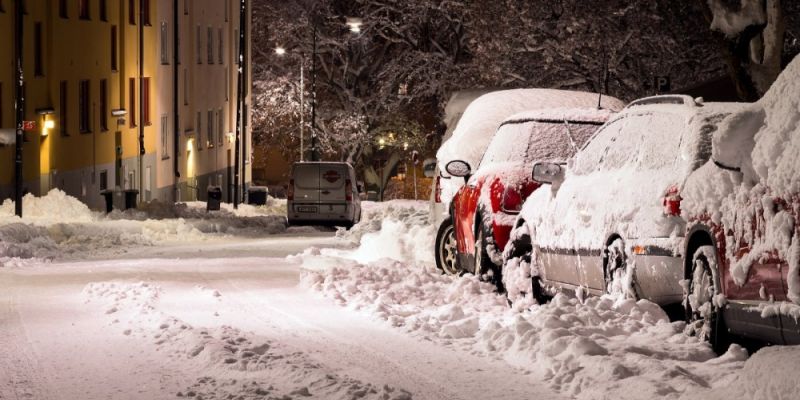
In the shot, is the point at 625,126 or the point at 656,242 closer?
the point at 656,242

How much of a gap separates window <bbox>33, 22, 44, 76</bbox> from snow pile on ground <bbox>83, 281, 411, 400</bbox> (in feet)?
88.0

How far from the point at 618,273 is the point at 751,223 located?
2.66 meters

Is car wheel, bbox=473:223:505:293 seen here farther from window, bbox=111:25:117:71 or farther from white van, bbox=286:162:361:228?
window, bbox=111:25:117:71

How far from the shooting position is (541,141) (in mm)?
16125

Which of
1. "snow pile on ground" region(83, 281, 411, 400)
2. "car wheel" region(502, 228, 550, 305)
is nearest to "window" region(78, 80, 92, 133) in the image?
"snow pile on ground" region(83, 281, 411, 400)

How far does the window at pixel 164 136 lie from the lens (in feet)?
181

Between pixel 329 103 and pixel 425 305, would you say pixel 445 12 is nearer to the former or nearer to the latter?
pixel 329 103

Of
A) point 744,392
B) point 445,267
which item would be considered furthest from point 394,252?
point 744,392

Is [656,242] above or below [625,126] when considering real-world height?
below

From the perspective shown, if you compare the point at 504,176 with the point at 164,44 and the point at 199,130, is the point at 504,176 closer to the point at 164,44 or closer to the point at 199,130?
→ the point at 164,44

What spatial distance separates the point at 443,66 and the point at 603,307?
4535 centimetres

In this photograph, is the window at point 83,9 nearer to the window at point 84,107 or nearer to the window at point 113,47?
Answer: the window at point 84,107

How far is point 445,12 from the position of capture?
5719 centimetres

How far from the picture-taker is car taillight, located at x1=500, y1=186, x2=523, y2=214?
15273mm
